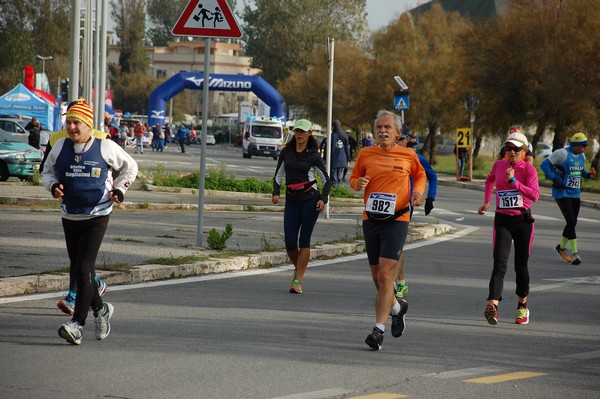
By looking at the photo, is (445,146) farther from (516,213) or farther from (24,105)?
(516,213)

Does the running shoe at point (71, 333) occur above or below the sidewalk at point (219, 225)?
above

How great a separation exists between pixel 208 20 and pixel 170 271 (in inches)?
134

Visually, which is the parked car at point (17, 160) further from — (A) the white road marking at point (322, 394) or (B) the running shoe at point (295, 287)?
(A) the white road marking at point (322, 394)

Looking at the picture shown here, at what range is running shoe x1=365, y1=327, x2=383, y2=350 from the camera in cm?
852

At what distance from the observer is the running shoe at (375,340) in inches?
336

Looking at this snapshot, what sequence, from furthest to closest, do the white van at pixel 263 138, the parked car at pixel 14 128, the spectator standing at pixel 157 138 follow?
the spectator standing at pixel 157 138 < the white van at pixel 263 138 < the parked car at pixel 14 128

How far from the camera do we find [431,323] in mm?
10109

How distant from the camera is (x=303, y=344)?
8688 millimetres

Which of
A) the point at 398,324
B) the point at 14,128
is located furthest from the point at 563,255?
the point at 14,128

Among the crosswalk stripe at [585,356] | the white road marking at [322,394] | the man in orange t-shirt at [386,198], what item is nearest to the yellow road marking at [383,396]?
the white road marking at [322,394]

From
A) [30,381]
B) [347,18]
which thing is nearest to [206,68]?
[30,381]

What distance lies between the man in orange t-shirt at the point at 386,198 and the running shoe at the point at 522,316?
1605mm

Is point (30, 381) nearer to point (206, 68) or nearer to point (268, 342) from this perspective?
point (268, 342)

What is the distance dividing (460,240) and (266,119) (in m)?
49.1
